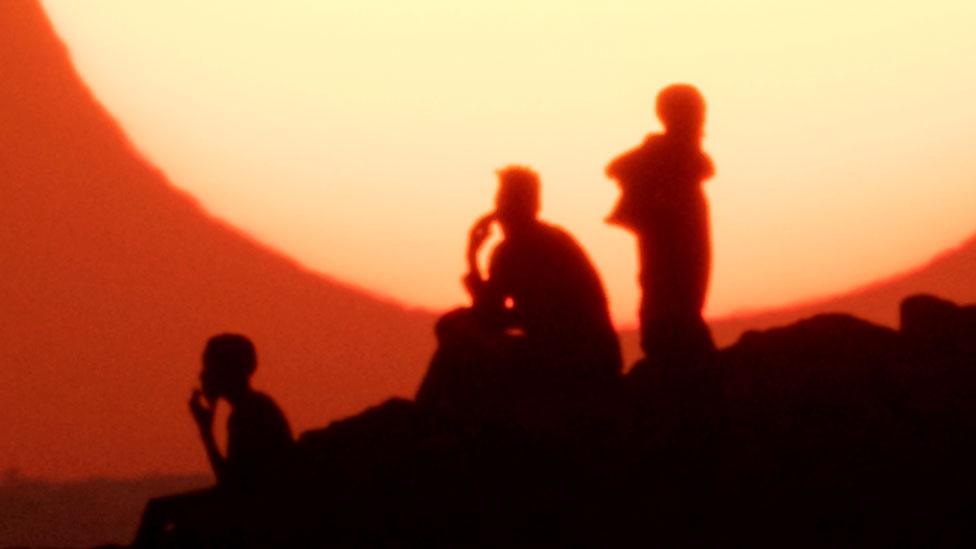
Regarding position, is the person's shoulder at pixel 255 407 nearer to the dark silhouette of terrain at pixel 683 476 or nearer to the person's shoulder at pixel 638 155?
the dark silhouette of terrain at pixel 683 476

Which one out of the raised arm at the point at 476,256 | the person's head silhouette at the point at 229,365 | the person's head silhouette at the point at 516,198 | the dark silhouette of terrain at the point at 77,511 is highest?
the person's head silhouette at the point at 516,198

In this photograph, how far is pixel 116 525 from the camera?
1853 inches

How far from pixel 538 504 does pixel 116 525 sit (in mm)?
37492

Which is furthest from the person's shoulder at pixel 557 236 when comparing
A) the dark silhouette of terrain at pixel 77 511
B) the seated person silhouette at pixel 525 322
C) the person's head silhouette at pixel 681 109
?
the dark silhouette of terrain at pixel 77 511

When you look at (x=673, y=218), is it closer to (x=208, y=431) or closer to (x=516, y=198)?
(x=516, y=198)

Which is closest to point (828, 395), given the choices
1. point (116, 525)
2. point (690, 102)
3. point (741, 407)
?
point (741, 407)

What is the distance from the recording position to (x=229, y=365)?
12680 millimetres

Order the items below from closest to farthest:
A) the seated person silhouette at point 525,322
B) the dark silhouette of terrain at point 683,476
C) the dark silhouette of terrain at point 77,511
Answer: the dark silhouette of terrain at point 683,476 < the seated person silhouette at point 525,322 < the dark silhouette of terrain at point 77,511

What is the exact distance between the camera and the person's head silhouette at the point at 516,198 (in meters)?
13.3

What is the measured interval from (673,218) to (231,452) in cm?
359

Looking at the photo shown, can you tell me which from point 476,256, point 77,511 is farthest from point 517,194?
point 77,511

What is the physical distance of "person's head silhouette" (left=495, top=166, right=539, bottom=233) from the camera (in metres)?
13.3

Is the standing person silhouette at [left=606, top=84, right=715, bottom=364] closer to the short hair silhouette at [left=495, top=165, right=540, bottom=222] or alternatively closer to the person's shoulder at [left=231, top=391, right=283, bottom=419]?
the short hair silhouette at [left=495, top=165, right=540, bottom=222]

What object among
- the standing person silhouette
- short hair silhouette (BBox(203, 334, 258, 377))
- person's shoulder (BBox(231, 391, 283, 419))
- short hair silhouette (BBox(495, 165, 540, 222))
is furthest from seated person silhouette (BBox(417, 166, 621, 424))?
short hair silhouette (BBox(203, 334, 258, 377))
